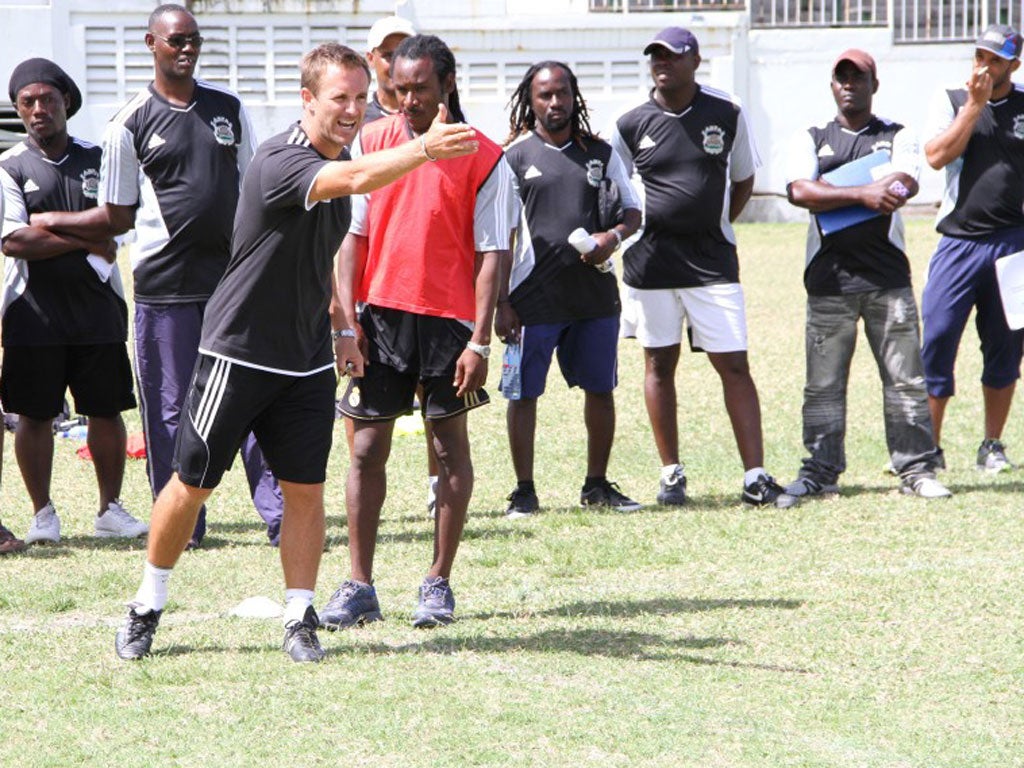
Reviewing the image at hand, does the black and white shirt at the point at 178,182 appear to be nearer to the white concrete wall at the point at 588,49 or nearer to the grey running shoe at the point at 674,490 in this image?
the grey running shoe at the point at 674,490

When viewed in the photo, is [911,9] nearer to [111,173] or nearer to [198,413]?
[111,173]

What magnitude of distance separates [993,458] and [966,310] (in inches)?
36.1

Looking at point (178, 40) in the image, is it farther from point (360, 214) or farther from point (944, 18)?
point (944, 18)

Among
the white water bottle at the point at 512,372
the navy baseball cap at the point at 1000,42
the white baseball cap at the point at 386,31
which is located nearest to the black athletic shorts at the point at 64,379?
the white water bottle at the point at 512,372

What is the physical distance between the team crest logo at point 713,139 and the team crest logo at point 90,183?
3228 mm

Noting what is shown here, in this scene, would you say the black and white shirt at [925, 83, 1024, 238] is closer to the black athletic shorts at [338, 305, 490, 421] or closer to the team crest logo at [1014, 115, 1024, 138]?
the team crest logo at [1014, 115, 1024, 138]

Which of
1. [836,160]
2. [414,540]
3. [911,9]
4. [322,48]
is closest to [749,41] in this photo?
[911,9]

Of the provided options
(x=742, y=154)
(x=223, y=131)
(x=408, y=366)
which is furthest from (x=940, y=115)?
(x=408, y=366)

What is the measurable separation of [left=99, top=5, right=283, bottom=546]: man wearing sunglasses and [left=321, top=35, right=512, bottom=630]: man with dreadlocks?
1592 millimetres

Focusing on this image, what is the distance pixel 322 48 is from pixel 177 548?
6.10 ft

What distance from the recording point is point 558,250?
8.88 metres

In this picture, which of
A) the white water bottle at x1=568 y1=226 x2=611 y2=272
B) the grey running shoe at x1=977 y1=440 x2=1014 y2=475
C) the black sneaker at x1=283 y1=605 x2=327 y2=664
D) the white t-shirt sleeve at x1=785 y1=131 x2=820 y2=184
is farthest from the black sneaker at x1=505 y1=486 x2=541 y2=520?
the black sneaker at x1=283 y1=605 x2=327 y2=664

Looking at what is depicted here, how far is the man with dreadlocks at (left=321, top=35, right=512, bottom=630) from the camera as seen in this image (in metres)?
6.46

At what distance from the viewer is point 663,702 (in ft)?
17.7
